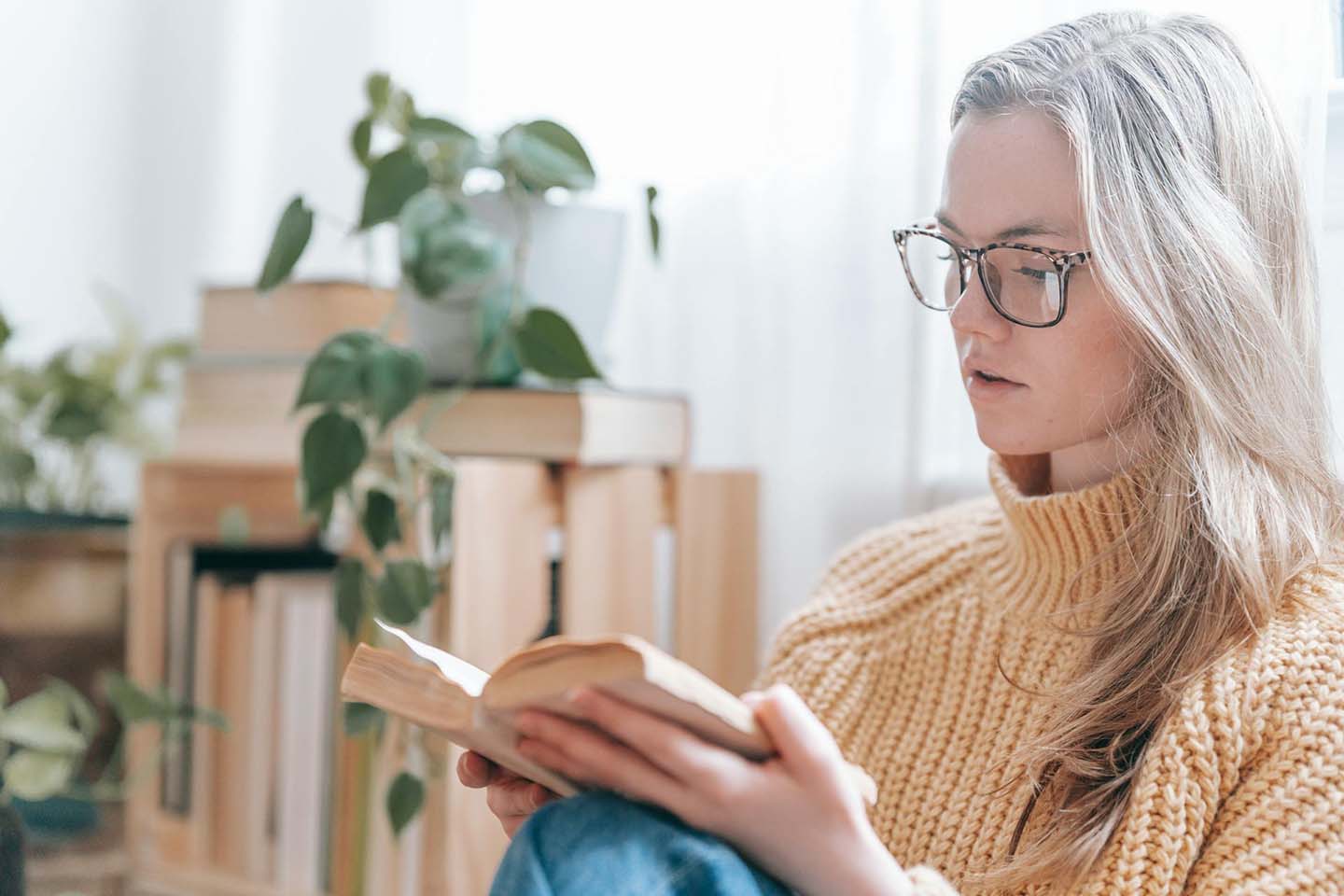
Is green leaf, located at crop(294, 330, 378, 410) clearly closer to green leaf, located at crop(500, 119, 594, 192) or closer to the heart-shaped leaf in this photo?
the heart-shaped leaf

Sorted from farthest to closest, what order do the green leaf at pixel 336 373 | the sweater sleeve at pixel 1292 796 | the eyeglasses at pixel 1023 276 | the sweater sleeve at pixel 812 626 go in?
the green leaf at pixel 336 373 → the sweater sleeve at pixel 812 626 → the eyeglasses at pixel 1023 276 → the sweater sleeve at pixel 1292 796

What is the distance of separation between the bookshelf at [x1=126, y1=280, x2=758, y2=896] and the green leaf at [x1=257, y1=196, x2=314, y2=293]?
0.71 feet

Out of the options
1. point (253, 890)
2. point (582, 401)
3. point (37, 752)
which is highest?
point (582, 401)

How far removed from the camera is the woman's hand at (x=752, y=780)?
50 cm

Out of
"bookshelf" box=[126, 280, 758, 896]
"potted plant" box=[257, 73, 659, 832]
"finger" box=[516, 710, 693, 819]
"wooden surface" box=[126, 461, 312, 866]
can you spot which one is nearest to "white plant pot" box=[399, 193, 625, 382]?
"potted plant" box=[257, 73, 659, 832]

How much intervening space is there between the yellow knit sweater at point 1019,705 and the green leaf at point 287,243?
491mm

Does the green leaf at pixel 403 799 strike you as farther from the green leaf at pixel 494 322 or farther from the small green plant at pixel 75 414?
the small green plant at pixel 75 414

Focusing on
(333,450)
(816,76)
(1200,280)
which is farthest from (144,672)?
(1200,280)

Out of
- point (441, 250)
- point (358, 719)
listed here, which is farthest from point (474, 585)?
point (441, 250)

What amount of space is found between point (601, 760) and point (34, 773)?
75 centimetres

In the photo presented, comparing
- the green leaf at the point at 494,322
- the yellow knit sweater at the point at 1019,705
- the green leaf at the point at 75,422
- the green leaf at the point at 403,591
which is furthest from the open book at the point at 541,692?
the green leaf at the point at 75,422

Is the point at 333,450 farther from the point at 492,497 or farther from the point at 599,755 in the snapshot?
the point at 599,755

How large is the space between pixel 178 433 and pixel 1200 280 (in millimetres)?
1004

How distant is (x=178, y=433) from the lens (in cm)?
129
